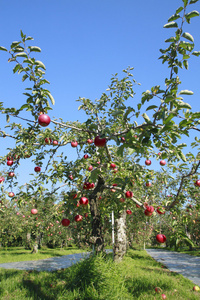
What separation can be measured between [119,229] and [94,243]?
451cm

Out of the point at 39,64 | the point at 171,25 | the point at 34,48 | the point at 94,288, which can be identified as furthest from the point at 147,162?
the point at 34,48

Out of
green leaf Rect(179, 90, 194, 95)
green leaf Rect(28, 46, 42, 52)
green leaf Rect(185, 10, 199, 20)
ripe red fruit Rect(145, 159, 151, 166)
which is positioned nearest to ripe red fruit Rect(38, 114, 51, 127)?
green leaf Rect(28, 46, 42, 52)

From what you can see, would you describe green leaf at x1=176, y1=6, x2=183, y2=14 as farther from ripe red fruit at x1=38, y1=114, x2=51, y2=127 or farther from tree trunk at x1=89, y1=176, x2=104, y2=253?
tree trunk at x1=89, y1=176, x2=104, y2=253

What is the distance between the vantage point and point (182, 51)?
7.97ft

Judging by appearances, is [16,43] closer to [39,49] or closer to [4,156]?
[39,49]

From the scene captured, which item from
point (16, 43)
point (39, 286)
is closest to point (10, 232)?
point (39, 286)

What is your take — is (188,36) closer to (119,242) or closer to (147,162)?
(147,162)

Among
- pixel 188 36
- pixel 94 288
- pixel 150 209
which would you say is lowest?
pixel 94 288

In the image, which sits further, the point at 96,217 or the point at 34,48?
the point at 96,217

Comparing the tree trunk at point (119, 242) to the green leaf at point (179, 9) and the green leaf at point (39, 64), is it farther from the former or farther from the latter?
the green leaf at point (179, 9)

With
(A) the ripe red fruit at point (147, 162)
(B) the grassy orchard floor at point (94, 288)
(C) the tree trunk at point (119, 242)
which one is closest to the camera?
(B) the grassy orchard floor at point (94, 288)

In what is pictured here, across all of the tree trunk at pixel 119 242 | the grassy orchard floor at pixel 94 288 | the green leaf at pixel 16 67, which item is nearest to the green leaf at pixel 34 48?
the green leaf at pixel 16 67

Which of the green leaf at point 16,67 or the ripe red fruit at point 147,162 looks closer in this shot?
the green leaf at point 16,67

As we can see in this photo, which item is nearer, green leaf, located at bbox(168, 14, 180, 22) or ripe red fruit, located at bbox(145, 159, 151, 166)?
green leaf, located at bbox(168, 14, 180, 22)
